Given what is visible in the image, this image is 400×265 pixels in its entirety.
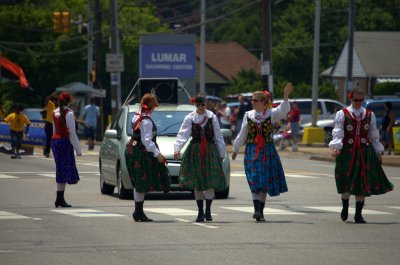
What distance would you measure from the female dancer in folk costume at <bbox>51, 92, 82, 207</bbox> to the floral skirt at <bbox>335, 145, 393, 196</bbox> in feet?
13.6

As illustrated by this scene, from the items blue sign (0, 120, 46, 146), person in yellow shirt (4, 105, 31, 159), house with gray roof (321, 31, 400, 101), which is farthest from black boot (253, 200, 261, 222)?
house with gray roof (321, 31, 400, 101)

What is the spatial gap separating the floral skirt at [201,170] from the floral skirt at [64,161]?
2.43m

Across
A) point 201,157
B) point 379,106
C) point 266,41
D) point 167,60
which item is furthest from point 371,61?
point 201,157

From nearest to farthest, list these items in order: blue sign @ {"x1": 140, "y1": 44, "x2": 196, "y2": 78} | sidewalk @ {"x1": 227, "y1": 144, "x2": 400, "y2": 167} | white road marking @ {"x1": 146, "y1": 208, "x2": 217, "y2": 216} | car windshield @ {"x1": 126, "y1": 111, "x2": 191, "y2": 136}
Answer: white road marking @ {"x1": 146, "y1": 208, "x2": 217, "y2": 216}
car windshield @ {"x1": 126, "y1": 111, "x2": 191, "y2": 136}
sidewalk @ {"x1": 227, "y1": 144, "x2": 400, "y2": 167}
blue sign @ {"x1": 140, "y1": 44, "x2": 196, "y2": 78}

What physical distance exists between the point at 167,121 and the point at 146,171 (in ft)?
15.1

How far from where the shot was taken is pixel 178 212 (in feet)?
56.7

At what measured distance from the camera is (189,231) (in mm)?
14562

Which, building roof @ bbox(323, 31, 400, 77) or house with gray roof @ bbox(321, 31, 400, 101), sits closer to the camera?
house with gray roof @ bbox(321, 31, 400, 101)

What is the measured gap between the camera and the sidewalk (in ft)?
106

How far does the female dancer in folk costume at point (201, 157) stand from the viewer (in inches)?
635

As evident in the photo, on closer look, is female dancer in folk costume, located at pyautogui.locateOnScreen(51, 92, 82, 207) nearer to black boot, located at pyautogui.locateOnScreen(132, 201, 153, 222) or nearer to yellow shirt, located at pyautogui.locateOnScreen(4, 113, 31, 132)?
black boot, located at pyautogui.locateOnScreen(132, 201, 153, 222)

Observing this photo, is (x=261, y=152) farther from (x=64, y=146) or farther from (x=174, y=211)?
(x=64, y=146)

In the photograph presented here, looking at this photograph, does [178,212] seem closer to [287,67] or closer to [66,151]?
[66,151]

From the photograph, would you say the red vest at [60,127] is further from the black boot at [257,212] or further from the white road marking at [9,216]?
the black boot at [257,212]
